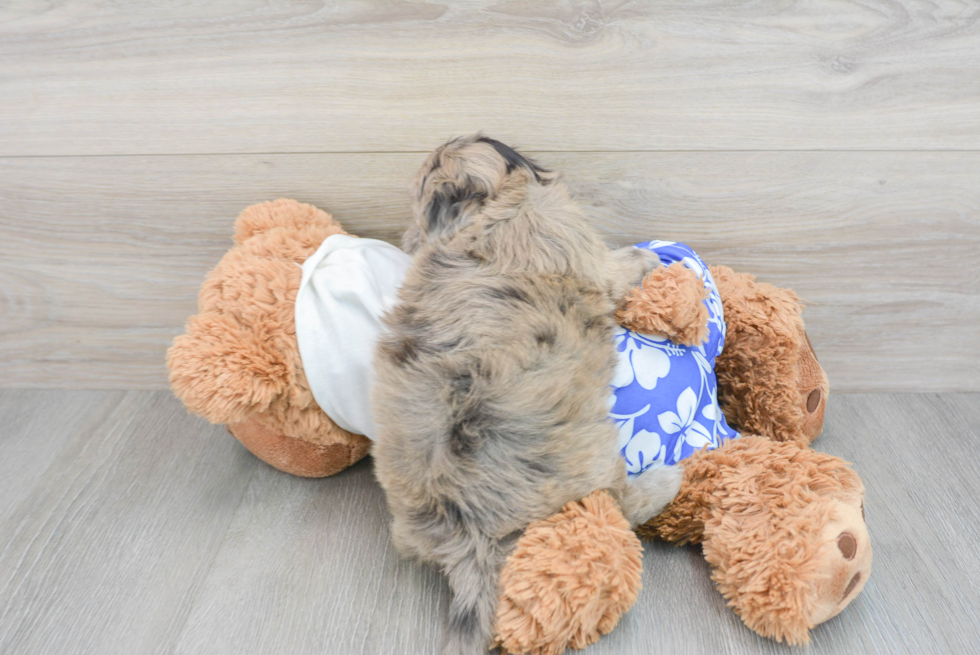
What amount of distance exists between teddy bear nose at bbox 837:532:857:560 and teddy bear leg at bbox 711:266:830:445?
0.21m

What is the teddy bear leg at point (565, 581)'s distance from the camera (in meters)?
0.65

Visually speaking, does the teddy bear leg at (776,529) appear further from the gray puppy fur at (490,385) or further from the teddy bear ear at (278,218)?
the teddy bear ear at (278,218)

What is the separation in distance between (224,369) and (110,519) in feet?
0.99

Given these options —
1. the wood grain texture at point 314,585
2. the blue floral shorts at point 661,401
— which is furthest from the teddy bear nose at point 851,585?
the wood grain texture at point 314,585

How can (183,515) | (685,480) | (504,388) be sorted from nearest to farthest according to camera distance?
(504,388)
(685,480)
(183,515)

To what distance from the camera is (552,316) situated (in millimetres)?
696

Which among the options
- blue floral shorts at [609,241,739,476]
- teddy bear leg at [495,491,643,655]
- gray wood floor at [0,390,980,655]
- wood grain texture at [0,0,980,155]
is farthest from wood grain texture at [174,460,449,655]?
wood grain texture at [0,0,980,155]

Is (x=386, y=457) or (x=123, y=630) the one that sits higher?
(x=386, y=457)

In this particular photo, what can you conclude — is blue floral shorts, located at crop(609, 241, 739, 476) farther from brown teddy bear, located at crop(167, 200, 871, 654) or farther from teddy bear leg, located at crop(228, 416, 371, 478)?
teddy bear leg, located at crop(228, 416, 371, 478)

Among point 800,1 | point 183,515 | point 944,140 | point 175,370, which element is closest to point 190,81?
point 175,370

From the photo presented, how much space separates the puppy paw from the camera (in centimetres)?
76

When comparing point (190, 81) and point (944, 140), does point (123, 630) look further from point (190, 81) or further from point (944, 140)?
point (944, 140)

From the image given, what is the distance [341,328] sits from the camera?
824 mm

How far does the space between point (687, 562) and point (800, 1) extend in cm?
72
